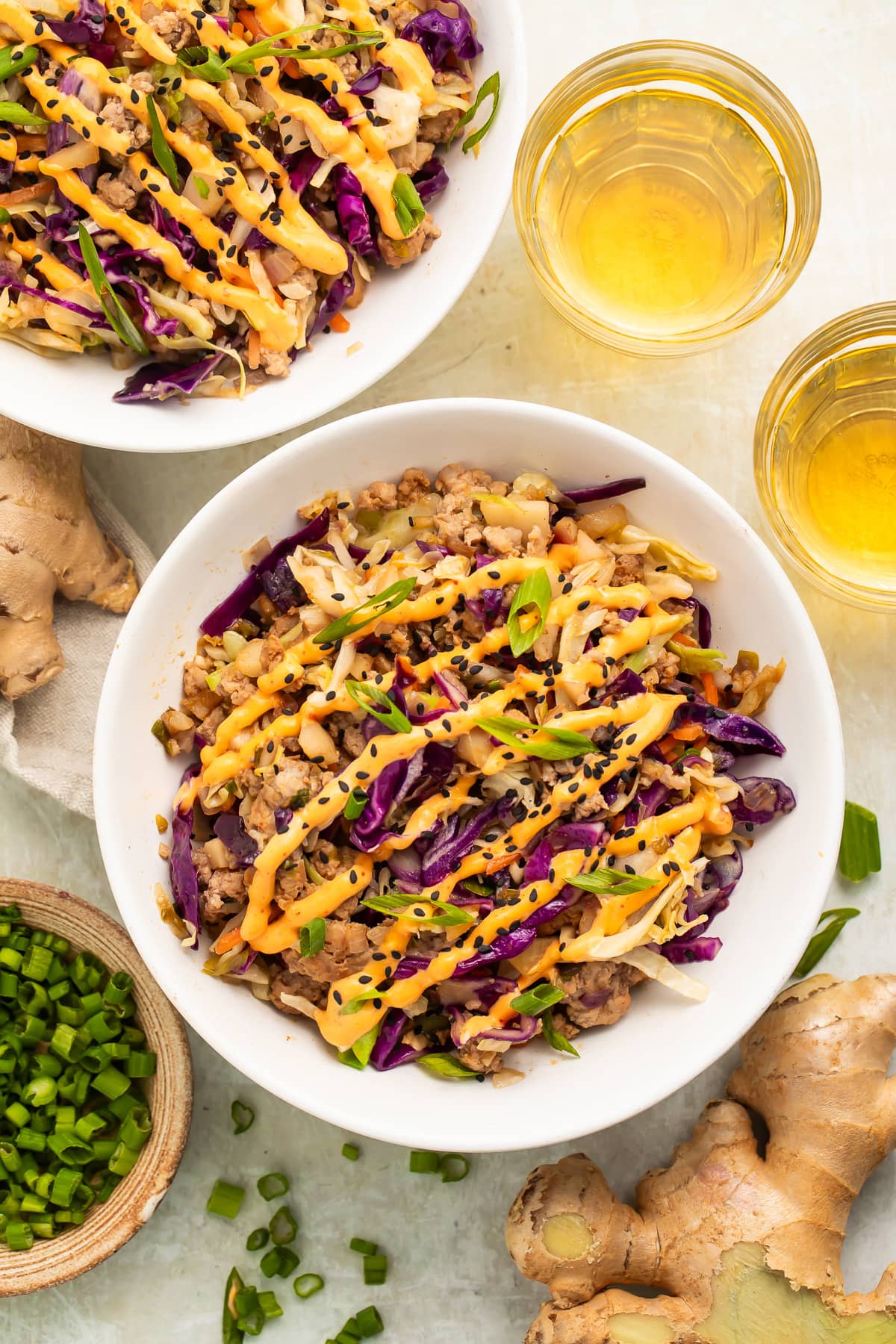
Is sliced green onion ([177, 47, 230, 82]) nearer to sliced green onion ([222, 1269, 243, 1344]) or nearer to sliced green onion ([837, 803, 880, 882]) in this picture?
sliced green onion ([837, 803, 880, 882])

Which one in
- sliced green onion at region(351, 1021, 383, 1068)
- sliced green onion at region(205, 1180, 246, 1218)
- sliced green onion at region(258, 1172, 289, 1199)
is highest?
sliced green onion at region(351, 1021, 383, 1068)

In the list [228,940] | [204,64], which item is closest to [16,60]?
[204,64]

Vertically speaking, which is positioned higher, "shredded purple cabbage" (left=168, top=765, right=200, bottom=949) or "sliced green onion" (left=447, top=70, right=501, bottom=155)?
"sliced green onion" (left=447, top=70, right=501, bottom=155)

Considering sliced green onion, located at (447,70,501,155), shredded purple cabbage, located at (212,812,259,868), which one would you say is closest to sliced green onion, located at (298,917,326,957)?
shredded purple cabbage, located at (212,812,259,868)

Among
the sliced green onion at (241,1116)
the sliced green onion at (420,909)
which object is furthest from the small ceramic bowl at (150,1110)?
the sliced green onion at (420,909)

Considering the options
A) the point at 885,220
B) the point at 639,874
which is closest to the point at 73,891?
the point at 639,874

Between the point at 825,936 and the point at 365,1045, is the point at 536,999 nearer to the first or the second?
the point at 365,1045

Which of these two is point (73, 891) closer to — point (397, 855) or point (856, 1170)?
point (397, 855)
